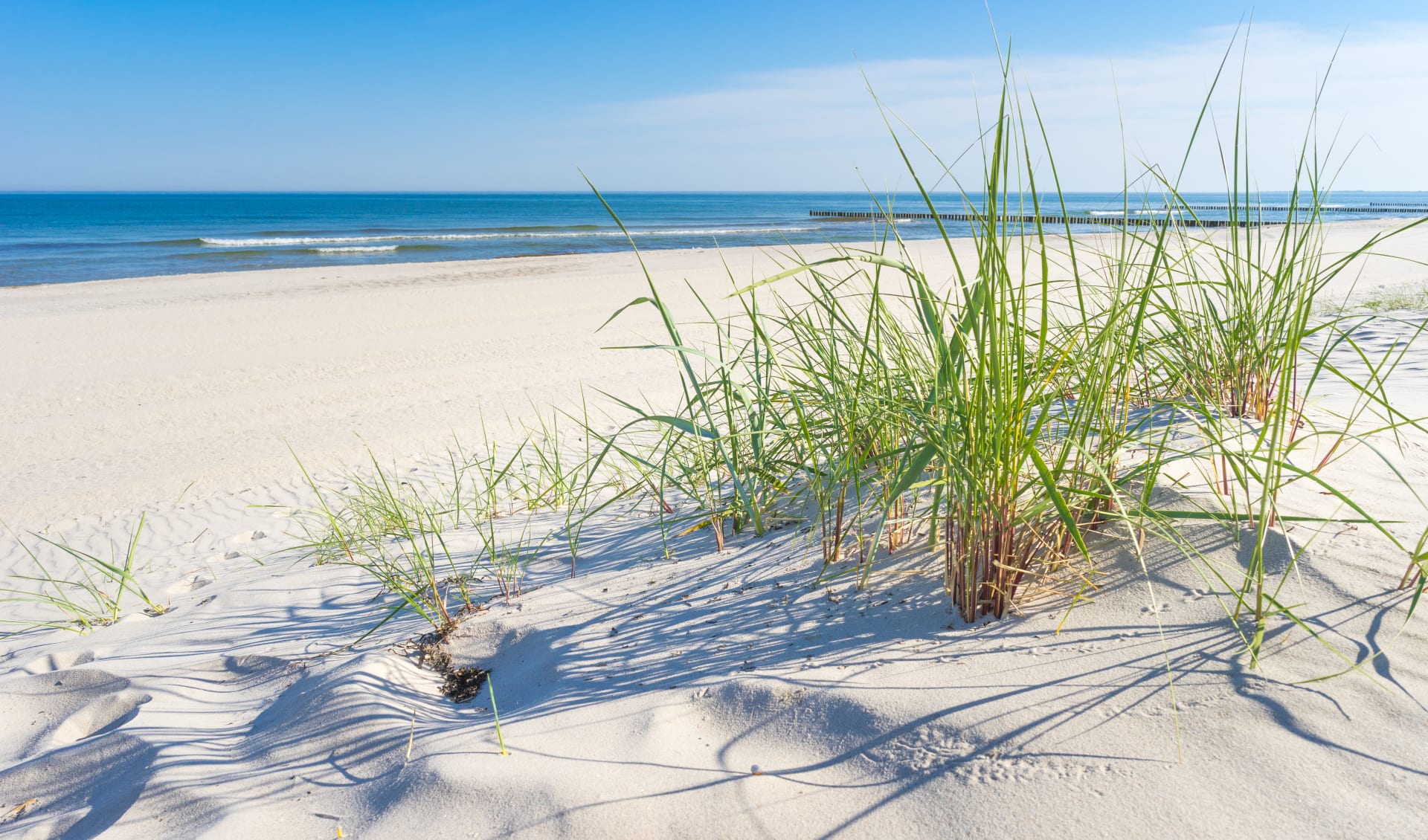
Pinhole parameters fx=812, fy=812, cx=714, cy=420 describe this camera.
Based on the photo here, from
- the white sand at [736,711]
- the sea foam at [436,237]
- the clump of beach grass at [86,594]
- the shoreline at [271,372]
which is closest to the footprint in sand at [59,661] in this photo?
the white sand at [736,711]

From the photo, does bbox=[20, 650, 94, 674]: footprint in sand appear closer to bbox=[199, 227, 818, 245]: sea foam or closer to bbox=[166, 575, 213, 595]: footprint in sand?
bbox=[166, 575, 213, 595]: footprint in sand

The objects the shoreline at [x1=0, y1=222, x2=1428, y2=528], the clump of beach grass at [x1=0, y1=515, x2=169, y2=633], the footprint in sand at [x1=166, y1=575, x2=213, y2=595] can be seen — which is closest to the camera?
the clump of beach grass at [x1=0, y1=515, x2=169, y2=633]

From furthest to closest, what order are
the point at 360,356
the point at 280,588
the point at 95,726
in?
the point at 360,356 → the point at 280,588 → the point at 95,726

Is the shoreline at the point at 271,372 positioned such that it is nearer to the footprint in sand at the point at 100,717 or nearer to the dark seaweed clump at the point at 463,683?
the dark seaweed clump at the point at 463,683

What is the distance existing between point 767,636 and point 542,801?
538 mm

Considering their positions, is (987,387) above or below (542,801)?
above

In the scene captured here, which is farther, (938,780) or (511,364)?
(511,364)

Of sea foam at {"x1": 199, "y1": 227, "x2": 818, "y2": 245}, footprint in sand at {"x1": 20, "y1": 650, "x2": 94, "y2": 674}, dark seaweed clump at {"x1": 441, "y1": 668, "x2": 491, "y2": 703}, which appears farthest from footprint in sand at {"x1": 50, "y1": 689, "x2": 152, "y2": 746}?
sea foam at {"x1": 199, "y1": 227, "x2": 818, "y2": 245}

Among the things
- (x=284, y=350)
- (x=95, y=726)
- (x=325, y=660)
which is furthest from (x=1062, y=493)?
(x=284, y=350)

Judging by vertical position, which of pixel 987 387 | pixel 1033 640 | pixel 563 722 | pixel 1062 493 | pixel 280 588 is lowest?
pixel 280 588

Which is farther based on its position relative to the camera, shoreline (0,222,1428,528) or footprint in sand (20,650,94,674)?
shoreline (0,222,1428,528)

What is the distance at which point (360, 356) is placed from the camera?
7.54m

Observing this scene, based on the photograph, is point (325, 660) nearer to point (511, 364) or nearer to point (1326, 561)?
point (1326, 561)

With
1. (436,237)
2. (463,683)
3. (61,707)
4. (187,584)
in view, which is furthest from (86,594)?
(436,237)
